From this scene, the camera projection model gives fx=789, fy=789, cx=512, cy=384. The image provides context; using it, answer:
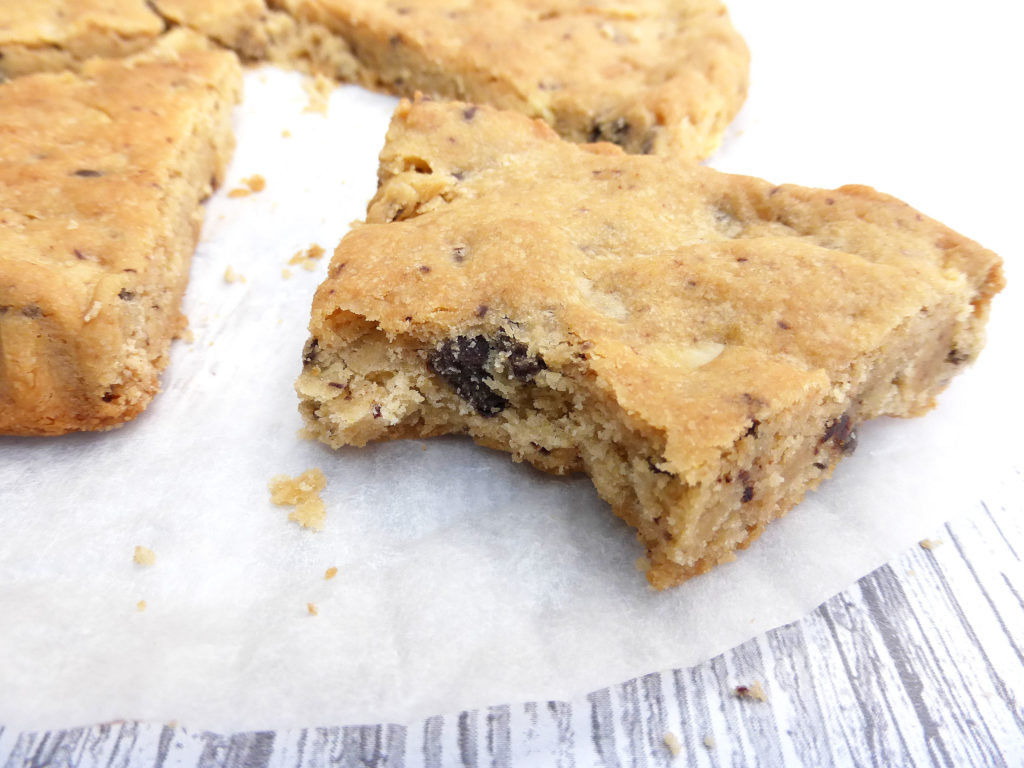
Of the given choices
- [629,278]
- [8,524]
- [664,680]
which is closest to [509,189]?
[629,278]

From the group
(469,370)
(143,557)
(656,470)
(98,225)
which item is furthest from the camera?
(98,225)

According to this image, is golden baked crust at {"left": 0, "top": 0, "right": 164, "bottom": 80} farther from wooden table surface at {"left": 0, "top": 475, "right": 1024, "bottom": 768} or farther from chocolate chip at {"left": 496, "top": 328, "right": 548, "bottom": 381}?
wooden table surface at {"left": 0, "top": 475, "right": 1024, "bottom": 768}

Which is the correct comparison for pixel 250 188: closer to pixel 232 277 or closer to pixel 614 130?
pixel 232 277

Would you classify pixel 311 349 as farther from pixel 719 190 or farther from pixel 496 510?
pixel 719 190

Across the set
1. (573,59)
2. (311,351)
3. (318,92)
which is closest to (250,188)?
(318,92)

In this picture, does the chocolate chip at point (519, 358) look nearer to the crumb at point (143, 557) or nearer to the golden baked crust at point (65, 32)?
the crumb at point (143, 557)

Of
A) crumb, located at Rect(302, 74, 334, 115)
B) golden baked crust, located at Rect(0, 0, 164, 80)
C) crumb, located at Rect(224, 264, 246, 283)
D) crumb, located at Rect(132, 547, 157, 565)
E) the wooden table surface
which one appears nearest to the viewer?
the wooden table surface

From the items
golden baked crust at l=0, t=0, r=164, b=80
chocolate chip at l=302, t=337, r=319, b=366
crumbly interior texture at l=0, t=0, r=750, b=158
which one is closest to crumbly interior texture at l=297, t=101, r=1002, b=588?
chocolate chip at l=302, t=337, r=319, b=366
